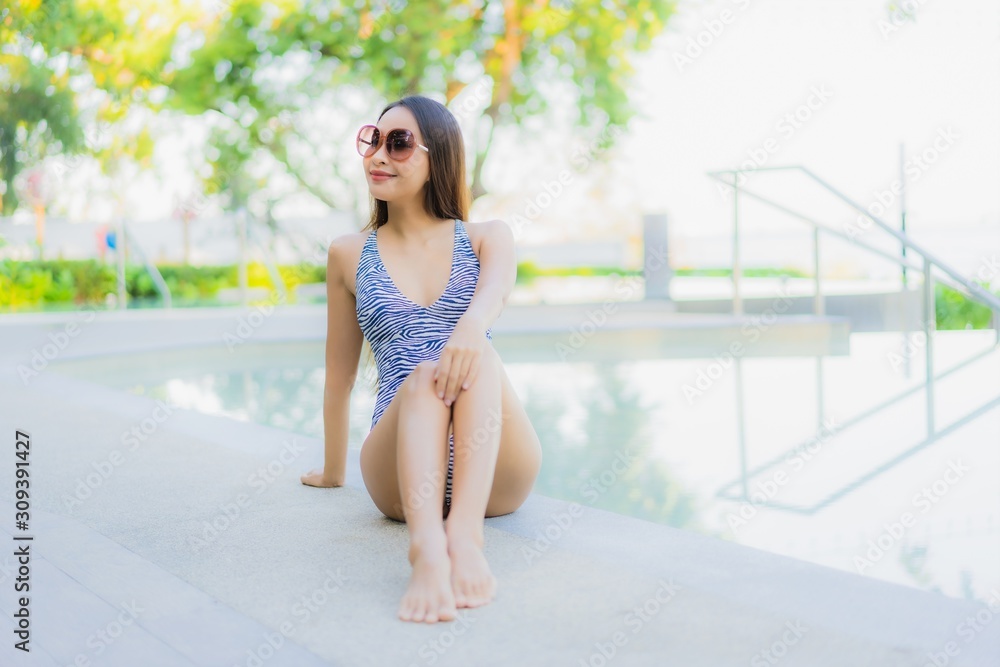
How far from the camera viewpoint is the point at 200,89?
13.4 metres

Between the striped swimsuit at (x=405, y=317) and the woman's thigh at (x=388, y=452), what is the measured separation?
92mm

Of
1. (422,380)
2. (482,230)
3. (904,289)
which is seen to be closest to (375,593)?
(422,380)

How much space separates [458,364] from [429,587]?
0.44 metres

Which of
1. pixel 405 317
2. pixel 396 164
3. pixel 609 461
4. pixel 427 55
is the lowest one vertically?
pixel 609 461

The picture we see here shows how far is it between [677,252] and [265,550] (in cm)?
1719

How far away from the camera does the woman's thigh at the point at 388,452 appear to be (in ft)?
6.39

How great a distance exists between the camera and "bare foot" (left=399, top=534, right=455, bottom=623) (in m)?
1.66

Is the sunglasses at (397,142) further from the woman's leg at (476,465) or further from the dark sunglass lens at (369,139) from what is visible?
the woman's leg at (476,465)

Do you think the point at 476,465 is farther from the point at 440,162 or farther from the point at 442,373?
the point at 440,162

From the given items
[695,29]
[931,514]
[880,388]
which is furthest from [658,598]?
[695,29]

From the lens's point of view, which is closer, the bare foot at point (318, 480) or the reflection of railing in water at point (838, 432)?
the bare foot at point (318, 480)

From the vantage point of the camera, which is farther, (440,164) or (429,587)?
(440,164)

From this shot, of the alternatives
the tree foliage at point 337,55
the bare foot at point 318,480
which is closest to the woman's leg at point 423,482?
the bare foot at point 318,480

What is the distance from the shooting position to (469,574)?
177 cm
